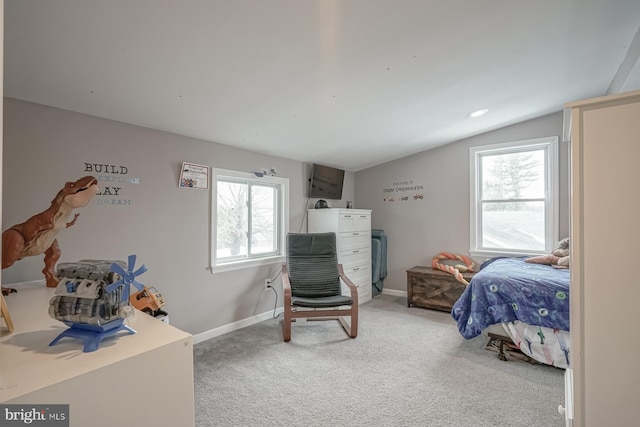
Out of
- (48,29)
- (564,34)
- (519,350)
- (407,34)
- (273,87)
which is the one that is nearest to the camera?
(48,29)

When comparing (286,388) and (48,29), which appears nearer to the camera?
(48,29)

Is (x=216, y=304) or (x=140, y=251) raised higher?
(x=140, y=251)

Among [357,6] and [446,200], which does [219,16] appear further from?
[446,200]

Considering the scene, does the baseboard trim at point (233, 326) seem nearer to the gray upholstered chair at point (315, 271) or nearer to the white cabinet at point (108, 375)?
the gray upholstered chair at point (315, 271)

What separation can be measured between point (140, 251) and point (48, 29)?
159 centimetres

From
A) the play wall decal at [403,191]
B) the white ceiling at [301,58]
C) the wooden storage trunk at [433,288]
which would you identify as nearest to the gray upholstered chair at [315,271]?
the wooden storage trunk at [433,288]

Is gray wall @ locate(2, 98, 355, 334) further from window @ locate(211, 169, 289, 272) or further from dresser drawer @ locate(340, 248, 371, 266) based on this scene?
dresser drawer @ locate(340, 248, 371, 266)

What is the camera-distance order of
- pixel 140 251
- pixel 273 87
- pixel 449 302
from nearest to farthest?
pixel 273 87 → pixel 140 251 → pixel 449 302

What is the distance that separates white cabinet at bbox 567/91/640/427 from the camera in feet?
3.23

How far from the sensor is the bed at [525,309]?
7.48ft

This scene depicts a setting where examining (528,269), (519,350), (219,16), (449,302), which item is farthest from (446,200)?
(219,16)

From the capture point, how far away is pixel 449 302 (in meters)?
3.80

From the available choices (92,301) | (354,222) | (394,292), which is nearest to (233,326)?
(354,222)

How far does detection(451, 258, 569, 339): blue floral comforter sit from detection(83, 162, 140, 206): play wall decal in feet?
9.76
